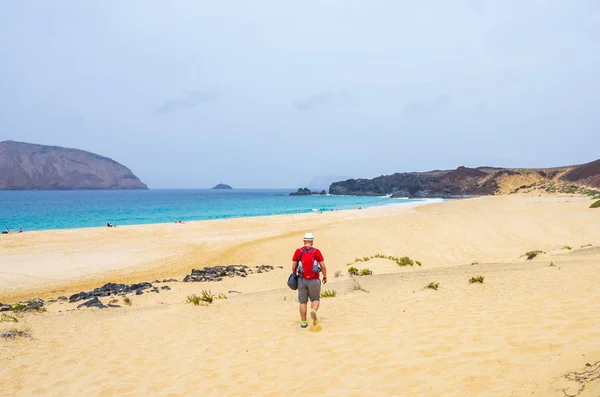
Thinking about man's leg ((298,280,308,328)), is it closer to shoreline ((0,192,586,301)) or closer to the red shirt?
the red shirt

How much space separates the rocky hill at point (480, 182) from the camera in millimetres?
87250

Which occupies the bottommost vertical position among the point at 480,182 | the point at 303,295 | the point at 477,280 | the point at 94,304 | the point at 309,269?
the point at 94,304

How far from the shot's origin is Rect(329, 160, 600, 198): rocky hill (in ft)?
286

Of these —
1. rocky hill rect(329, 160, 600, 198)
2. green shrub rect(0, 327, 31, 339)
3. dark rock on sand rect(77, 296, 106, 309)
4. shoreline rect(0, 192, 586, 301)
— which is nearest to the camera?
green shrub rect(0, 327, 31, 339)

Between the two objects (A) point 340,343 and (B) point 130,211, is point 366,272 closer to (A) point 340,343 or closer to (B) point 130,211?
(A) point 340,343

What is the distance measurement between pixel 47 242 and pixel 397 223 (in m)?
27.7

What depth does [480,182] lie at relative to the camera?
11331 centimetres

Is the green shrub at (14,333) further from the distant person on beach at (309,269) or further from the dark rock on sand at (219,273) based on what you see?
the dark rock on sand at (219,273)

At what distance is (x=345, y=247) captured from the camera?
957 inches

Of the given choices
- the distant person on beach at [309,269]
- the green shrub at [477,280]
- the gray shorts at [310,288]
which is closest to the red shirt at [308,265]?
the distant person on beach at [309,269]

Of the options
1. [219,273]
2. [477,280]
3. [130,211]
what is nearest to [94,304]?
[219,273]

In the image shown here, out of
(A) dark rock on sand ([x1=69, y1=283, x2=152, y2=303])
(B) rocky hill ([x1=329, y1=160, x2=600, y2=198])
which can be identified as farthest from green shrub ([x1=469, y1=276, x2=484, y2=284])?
(B) rocky hill ([x1=329, y1=160, x2=600, y2=198])

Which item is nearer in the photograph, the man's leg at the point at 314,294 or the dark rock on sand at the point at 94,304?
the man's leg at the point at 314,294

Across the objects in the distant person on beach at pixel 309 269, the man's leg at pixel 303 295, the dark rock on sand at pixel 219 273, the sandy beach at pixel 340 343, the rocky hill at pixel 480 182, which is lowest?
the dark rock on sand at pixel 219 273
